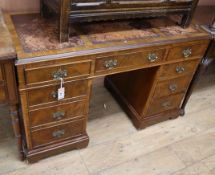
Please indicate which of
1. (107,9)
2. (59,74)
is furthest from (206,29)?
(59,74)

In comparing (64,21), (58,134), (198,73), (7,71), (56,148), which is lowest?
(56,148)

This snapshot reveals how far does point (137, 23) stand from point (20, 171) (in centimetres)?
113

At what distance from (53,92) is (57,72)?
126mm

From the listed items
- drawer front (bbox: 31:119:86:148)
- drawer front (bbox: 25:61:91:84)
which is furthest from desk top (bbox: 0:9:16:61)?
drawer front (bbox: 31:119:86:148)

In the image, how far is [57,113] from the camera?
1303 mm

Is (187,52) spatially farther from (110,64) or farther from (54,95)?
(54,95)

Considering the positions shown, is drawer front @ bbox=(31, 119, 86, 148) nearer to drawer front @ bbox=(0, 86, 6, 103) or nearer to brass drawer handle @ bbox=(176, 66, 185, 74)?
drawer front @ bbox=(0, 86, 6, 103)

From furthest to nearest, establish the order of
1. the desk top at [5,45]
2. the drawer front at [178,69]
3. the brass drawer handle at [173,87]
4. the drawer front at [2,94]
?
1. the brass drawer handle at [173,87]
2. the drawer front at [178,69]
3. the drawer front at [2,94]
4. the desk top at [5,45]

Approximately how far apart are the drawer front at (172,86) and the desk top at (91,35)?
1.05 feet

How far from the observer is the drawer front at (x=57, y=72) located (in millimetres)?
1058

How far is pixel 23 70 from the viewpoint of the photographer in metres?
1.02

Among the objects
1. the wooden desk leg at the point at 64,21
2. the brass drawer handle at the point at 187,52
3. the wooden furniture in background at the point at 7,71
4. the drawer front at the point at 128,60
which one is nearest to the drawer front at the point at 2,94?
the wooden furniture in background at the point at 7,71

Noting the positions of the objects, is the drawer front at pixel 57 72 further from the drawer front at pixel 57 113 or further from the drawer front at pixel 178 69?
the drawer front at pixel 178 69

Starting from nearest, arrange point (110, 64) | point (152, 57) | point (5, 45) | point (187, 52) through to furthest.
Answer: point (5, 45), point (110, 64), point (152, 57), point (187, 52)
